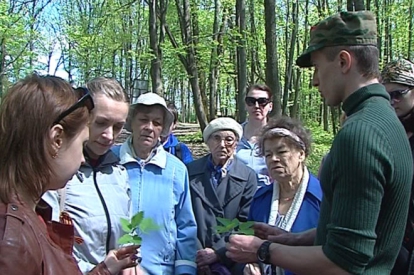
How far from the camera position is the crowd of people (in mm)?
1546

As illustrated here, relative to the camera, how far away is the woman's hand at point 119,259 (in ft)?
7.61

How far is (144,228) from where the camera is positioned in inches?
96.2

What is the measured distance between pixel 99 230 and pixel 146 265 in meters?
0.65

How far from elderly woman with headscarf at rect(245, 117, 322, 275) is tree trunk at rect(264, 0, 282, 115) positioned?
4969mm

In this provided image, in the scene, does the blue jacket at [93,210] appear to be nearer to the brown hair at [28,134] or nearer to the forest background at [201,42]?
the brown hair at [28,134]

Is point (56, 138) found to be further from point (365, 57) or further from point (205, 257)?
point (205, 257)

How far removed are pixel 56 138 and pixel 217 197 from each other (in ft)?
7.80

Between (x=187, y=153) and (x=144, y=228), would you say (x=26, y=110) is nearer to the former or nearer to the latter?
(x=144, y=228)

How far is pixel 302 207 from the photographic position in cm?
319

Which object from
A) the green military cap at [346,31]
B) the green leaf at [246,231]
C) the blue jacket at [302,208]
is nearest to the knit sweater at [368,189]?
the green military cap at [346,31]

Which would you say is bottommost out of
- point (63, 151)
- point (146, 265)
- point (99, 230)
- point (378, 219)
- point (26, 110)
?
point (146, 265)

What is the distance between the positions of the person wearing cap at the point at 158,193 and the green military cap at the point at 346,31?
1606 millimetres

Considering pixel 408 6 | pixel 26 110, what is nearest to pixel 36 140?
pixel 26 110

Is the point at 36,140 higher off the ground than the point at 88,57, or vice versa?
the point at 88,57
